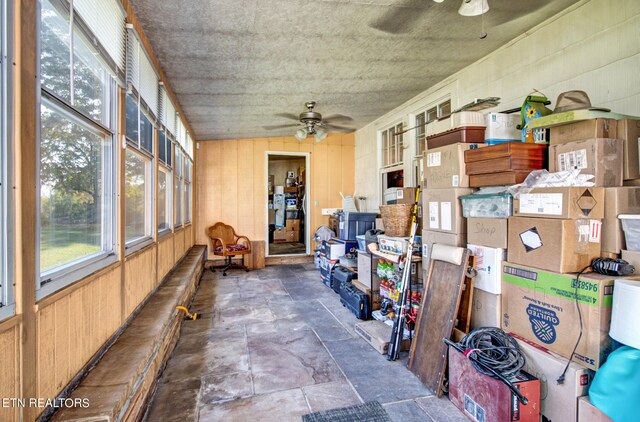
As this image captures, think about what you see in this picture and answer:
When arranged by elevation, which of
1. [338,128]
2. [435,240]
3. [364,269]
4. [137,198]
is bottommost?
[364,269]

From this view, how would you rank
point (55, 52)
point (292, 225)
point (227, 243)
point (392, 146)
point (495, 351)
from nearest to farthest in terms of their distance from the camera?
point (55, 52) → point (495, 351) → point (392, 146) → point (227, 243) → point (292, 225)

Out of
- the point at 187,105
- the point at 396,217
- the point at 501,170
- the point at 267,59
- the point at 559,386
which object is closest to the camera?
the point at 559,386

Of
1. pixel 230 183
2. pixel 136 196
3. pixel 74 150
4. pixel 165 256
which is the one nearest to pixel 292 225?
pixel 230 183

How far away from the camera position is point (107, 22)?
1.98 metres

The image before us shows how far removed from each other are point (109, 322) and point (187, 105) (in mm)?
3479

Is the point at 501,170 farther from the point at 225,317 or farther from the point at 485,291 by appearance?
the point at 225,317

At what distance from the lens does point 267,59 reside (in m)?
3.33

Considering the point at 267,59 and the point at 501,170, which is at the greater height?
the point at 267,59

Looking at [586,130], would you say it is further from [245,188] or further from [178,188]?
[245,188]

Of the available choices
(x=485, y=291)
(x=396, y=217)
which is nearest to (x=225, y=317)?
(x=396, y=217)

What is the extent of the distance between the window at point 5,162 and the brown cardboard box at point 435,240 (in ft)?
8.66

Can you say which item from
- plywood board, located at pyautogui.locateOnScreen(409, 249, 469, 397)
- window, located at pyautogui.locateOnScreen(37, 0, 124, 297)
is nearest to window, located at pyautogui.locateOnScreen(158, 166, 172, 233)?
window, located at pyautogui.locateOnScreen(37, 0, 124, 297)

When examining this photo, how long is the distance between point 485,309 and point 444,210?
83 centimetres

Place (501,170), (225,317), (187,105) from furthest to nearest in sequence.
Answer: (187,105)
(225,317)
(501,170)
